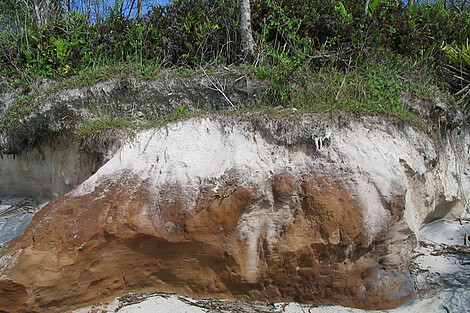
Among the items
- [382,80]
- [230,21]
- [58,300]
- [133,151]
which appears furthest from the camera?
[230,21]

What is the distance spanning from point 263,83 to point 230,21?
1559mm

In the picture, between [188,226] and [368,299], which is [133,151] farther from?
[368,299]

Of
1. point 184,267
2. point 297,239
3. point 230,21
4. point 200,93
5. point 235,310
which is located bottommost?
point 235,310

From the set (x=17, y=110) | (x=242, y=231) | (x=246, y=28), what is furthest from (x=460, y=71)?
(x=17, y=110)

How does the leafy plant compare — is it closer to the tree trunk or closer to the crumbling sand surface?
the crumbling sand surface

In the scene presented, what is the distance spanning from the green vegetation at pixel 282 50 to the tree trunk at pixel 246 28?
134mm

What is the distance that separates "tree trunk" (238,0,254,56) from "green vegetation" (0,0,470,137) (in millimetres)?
134

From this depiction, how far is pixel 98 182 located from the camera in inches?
173

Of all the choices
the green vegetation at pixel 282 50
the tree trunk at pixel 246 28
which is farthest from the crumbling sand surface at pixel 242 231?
the tree trunk at pixel 246 28

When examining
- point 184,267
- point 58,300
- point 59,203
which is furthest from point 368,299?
point 59,203

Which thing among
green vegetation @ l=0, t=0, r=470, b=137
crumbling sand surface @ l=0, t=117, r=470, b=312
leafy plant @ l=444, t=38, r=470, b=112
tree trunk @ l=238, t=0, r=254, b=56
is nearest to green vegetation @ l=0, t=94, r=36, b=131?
green vegetation @ l=0, t=0, r=470, b=137

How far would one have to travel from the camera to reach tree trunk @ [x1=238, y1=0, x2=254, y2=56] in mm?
6090

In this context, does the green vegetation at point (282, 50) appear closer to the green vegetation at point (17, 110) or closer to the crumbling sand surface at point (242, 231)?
the green vegetation at point (17, 110)

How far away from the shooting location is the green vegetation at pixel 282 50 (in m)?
5.43
